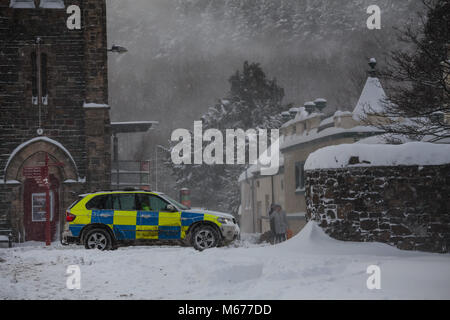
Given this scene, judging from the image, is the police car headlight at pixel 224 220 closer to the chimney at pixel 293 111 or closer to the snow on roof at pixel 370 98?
the snow on roof at pixel 370 98

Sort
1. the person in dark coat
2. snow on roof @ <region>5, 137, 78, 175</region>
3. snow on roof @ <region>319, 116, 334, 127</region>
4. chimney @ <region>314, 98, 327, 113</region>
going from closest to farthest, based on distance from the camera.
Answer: the person in dark coat
snow on roof @ <region>5, 137, 78, 175</region>
snow on roof @ <region>319, 116, 334, 127</region>
chimney @ <region>314, 98, 327, 113</region>

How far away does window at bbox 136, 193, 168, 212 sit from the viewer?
16891 mm

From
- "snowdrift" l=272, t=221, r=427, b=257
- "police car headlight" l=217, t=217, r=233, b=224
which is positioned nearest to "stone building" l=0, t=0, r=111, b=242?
"police car headlight" l=217, t=217, r=233, b=224

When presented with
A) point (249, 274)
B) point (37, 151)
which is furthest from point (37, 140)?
point (249, 274)

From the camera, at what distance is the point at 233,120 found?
63.8m

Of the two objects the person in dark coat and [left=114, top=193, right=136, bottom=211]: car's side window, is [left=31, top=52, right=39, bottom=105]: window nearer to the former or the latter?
the person in dark coat

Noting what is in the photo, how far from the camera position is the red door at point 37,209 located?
27844mm

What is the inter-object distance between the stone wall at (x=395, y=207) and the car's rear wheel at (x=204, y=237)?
316cm

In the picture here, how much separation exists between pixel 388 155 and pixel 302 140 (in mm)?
23368

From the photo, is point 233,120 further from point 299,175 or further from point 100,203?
point 100,203

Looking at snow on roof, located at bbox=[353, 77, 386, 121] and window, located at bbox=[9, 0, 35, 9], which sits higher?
window, located at bbox=[9, 0, 35, 9]

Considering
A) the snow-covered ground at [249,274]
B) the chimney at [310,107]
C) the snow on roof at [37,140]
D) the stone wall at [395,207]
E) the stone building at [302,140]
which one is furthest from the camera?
the chimney at [310,107]

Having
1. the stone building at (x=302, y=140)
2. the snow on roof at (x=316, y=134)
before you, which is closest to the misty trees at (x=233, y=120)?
the stone building at (x=302, y=140)
